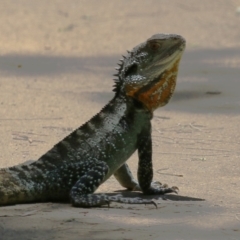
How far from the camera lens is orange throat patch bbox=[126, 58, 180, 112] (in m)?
7.59

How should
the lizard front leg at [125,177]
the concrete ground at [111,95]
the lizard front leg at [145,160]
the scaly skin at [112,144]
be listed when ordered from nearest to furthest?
the concrete ground at [111,95] → the scaly skin at [112,144] → the lizard front leg at [145,160] → the lizard front leg at [125,177]

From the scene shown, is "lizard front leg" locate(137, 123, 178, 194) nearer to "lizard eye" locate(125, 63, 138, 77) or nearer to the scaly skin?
the scaly skin

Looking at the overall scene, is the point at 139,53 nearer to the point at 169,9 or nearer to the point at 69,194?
the point at 69,194

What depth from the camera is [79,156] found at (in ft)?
24.1

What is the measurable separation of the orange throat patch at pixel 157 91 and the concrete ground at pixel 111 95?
0.91 meters

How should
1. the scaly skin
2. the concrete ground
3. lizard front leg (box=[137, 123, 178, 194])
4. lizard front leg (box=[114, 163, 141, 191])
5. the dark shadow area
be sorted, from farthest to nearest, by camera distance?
lizard front leg (box=[114, 163, 141, 191]) → lizard front leg (box=[137, 123, 178, 194]) → the dark shadow area → the scaly skin → the concrete ground

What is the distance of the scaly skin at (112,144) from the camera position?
7207mm

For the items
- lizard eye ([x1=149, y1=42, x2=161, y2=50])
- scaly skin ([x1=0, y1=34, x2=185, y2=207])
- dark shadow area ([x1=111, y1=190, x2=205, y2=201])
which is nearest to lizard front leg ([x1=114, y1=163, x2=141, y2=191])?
dark shadow area ([x1=111, y1=190, x2=205, y2=201])

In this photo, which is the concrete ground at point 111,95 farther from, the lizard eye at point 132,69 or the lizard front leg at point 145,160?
the lizard eye at point 132,69

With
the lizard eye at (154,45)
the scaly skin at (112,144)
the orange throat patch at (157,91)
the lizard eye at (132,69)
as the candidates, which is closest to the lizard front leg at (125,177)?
the scaly skin at (112,144)

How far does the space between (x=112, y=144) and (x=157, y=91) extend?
660mm

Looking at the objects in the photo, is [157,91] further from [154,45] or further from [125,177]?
[125,177]

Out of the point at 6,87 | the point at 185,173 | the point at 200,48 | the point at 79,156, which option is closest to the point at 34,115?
the point at 6,87

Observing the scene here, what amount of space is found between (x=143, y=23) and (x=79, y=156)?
12079mm
